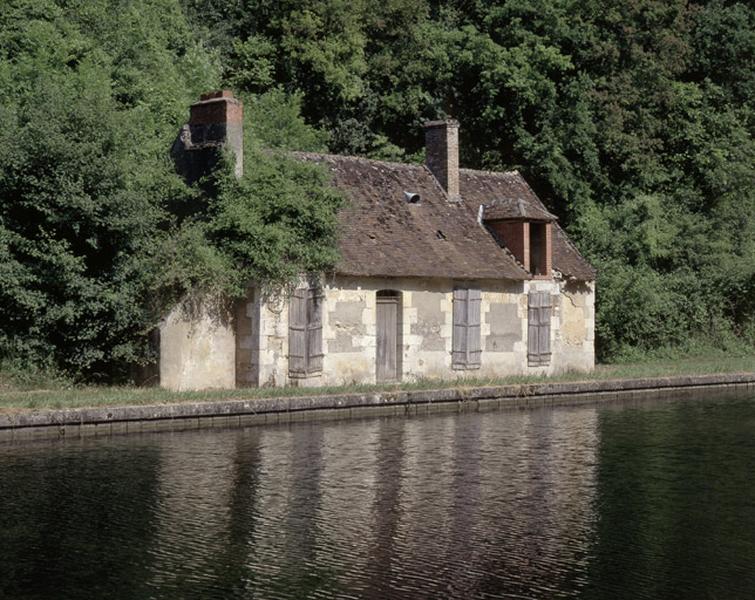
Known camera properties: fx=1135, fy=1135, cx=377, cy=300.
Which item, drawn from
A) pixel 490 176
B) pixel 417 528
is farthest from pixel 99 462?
pixel 490 176

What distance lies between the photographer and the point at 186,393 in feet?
67.8

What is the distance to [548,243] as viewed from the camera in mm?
28531

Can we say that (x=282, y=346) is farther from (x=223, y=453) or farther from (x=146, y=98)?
(x=146, y=98)

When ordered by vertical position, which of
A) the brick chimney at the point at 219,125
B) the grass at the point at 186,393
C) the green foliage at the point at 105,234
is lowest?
the grass at the point at 186,393

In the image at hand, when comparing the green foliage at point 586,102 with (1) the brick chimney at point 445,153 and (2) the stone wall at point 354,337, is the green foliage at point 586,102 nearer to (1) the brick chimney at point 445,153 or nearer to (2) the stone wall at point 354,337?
(1) the brick chimney at point 445,153

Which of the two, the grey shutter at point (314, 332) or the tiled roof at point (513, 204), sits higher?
the tiled roof at point (513, 204)

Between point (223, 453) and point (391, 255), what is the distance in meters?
10.3

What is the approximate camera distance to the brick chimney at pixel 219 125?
79.3 ft

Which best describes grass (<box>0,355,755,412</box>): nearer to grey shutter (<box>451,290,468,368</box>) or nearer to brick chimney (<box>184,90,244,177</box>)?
grey shutter (<box>451,290,468,368</box>)

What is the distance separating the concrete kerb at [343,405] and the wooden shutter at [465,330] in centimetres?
277

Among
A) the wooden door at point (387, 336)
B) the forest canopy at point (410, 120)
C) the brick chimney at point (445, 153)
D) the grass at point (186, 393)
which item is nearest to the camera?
the grass at point (186, 393)

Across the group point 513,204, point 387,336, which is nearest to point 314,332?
point 387,336

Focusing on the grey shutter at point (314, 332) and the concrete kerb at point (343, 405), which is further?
the grey shutter at point (314, 332)

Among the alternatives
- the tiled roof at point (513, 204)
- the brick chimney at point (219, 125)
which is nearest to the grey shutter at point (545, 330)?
the tiled roof at point (513, 204)
